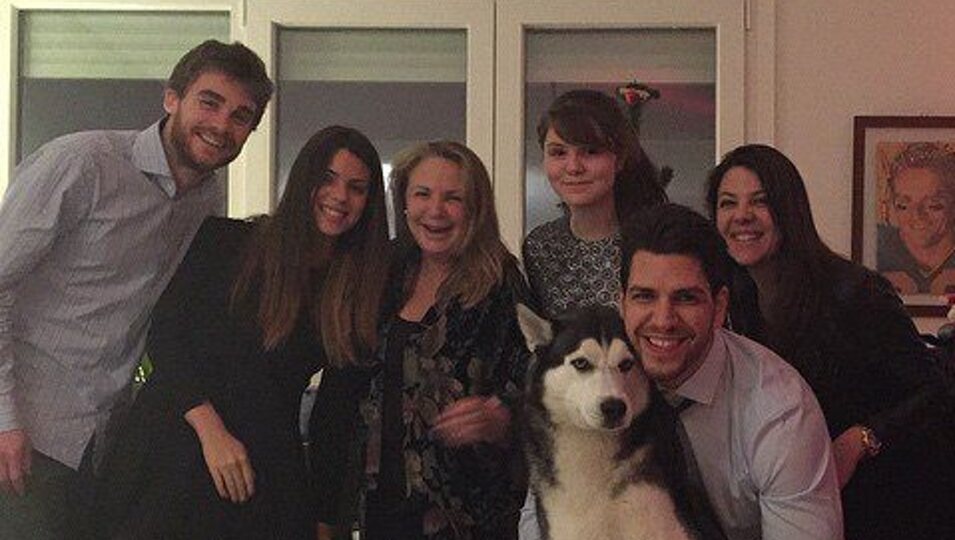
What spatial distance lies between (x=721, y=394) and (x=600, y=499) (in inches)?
10.0

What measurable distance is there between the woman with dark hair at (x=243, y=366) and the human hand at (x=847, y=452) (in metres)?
0.84

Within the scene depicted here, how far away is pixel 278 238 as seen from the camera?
2.05m

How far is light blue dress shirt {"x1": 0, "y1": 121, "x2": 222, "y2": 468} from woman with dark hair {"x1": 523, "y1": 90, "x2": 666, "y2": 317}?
77 centimetres

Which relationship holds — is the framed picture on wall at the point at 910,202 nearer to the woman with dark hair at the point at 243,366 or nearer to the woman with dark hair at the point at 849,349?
the woman with dark hair at the point at 849,349

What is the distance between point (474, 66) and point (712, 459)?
247 centimetres

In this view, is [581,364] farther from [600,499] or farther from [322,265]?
[322,265]

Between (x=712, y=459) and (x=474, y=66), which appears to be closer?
(x=712, y=459)

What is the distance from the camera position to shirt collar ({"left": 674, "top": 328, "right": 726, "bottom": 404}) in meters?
1.59

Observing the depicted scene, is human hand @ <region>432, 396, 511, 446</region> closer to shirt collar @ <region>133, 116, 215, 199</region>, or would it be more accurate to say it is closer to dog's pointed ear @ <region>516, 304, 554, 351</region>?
dog's pointed ear @ <region>516, 304, 554, 351</region>

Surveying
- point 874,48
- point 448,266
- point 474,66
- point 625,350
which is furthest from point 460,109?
point 625,350

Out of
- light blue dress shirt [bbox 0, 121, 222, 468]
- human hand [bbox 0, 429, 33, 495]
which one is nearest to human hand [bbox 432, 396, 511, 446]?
light blue dress shirt [bbox 0, 121, 222, 468]

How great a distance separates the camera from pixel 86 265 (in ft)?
6.97

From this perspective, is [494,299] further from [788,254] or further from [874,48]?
[874,48]

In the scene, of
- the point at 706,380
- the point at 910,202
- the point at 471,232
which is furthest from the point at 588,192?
the point at 910,202
